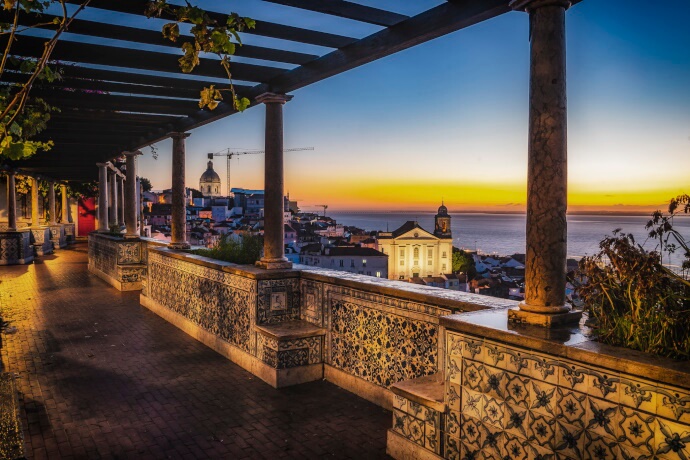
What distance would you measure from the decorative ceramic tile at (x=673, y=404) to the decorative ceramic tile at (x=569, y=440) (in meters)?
0.48

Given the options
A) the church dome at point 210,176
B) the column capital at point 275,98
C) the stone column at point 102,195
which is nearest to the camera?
the column capital at point 275,98

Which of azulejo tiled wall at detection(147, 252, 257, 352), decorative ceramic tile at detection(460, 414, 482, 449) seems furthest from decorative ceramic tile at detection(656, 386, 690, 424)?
azulejo tiled wall at detection(147, 252, 257, 352)

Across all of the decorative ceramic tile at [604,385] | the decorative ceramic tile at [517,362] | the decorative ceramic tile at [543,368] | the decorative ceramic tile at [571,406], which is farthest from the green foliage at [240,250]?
the decorative ceramic tile at [604,385]

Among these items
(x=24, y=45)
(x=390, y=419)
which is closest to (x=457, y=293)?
(x=390, y=419)

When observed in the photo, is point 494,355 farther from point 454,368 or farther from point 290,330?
point 290,330

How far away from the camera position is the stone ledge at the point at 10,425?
292cm

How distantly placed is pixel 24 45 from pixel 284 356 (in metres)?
4.29

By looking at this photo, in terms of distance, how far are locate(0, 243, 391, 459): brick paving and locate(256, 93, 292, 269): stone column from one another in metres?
1.56

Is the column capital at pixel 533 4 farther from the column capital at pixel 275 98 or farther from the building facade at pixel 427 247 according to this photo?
the building facade at pixel 427 247

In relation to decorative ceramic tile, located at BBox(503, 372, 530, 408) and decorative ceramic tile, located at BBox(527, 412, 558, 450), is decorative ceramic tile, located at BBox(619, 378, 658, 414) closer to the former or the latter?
decorative ceramic tile, located at BBox(527, 412, 558, 450)

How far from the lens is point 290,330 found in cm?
627

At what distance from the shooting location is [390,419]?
200 inches

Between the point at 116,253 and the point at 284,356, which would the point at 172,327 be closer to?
the point at 284,356

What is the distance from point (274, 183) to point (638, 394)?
17.3ft
